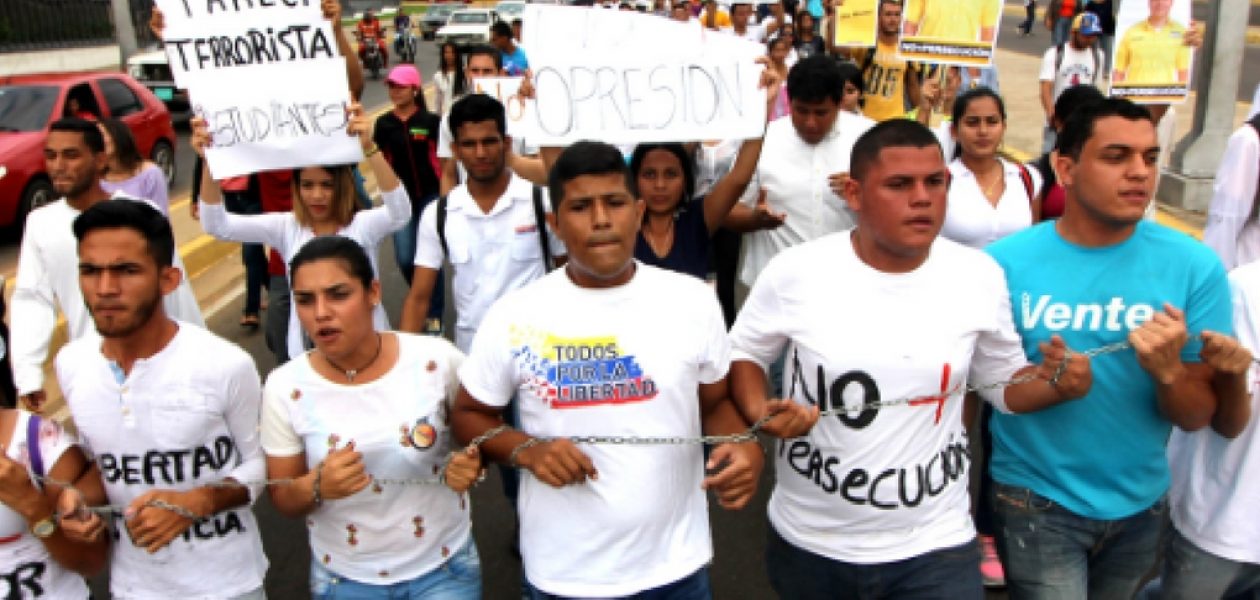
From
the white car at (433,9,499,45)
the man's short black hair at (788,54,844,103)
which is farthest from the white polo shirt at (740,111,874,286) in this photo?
the white car at (433,9,499,45)

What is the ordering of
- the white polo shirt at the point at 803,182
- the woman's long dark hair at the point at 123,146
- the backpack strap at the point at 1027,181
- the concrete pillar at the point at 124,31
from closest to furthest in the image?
the backpack strap at the point at 1027,181 < the white polo shirt at the point at 803,182 < the woman's long dark hair at the point at 123,146 < the concrete pillar at the point at 124,31

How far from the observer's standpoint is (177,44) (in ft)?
14.1

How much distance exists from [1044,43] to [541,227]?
98.9 feet

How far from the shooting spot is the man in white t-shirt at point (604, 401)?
2.43m

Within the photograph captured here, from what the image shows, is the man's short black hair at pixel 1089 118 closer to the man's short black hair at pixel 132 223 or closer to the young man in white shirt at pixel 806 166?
the young man in white shirt at pixel 806 166

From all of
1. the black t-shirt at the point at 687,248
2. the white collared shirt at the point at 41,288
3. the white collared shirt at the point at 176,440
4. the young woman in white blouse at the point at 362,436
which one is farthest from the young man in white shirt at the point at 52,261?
the black t-shirt at the point at 687,248

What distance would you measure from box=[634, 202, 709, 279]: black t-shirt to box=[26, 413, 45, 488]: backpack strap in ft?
6.93

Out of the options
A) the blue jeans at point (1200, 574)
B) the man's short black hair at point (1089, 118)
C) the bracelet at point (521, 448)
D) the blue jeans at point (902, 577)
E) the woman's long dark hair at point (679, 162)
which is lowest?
the blue jeans at point (1200, 574)

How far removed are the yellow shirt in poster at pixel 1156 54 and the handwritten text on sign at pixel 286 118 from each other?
5.12 metres

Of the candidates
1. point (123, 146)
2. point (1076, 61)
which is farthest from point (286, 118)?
point (1076, 61)

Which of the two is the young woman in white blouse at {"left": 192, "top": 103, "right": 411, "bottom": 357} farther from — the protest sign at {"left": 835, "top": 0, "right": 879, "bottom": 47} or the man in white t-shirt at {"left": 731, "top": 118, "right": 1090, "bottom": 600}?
the protest sign at {"left": 835, "top": 0, "right": 879, "bottom": 47}

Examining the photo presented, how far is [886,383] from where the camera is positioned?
100 inches

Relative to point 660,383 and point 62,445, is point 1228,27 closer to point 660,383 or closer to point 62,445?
point 660,383

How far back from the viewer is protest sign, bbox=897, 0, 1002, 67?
19.0 feet
